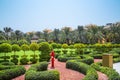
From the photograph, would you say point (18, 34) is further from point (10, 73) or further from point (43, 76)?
point (43, 76)

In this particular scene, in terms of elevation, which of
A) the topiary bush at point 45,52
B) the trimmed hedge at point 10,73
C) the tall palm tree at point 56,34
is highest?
the tall palm tree at point 56,34

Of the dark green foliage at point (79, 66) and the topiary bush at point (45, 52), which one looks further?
the topiary bush at point (45, 52)

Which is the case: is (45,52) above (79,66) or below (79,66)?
above

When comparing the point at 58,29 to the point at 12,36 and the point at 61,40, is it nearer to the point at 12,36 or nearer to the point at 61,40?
the point at 61,40

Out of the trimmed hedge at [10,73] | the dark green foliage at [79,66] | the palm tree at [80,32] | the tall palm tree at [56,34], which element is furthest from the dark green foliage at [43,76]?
the tall palm tree at [56,34]

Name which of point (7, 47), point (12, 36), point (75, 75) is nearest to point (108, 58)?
point (75, 75)

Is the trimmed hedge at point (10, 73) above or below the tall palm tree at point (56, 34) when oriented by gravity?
below

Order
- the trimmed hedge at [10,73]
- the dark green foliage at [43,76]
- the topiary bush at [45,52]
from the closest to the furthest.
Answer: the dark green foliage at [43,76], the trimmed hedge at [10,73], the topiary bush at [45,52]

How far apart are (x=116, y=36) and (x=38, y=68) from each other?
52067 millimetres

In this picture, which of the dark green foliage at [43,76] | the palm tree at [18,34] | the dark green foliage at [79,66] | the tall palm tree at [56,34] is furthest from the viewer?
the palm tree at [18,34]

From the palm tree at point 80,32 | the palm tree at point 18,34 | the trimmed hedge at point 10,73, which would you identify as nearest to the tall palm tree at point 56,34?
the palm tree at point 80,32

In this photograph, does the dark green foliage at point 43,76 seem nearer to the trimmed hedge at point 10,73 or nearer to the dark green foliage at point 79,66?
the trimmed hedge at point 10,73

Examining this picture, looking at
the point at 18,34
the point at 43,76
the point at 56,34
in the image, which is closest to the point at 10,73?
the point at 43,76

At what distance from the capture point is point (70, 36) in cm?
7988
